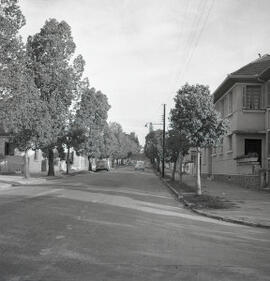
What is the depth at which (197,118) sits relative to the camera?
21734 mm

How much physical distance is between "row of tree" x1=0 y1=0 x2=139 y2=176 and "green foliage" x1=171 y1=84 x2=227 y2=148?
9756mm

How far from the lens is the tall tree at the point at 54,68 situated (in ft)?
139

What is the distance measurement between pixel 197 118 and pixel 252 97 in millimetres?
11685

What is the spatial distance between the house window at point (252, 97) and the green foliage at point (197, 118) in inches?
419

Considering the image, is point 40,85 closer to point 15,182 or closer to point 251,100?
point 15,182

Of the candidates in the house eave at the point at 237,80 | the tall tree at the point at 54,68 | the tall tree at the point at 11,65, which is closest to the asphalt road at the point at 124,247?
the tall tree at the point at 11,65

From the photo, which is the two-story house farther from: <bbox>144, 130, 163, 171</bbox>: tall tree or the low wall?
<bbox>144, 130, 163, 171</bbox>: tall tree

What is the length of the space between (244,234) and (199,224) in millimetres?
1823

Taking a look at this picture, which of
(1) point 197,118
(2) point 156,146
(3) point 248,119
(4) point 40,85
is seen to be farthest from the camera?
(2) point 156,146

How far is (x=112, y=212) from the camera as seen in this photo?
47.5 feet

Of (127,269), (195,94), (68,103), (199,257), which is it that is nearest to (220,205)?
(195,94)

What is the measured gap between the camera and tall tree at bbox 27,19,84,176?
42.3 meters

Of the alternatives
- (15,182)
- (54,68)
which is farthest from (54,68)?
(15,182)

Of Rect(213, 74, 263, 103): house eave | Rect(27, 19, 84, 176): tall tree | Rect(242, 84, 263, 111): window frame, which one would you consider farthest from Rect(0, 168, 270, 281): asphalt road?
Rect(27, 19, 84, 176): tall tree
